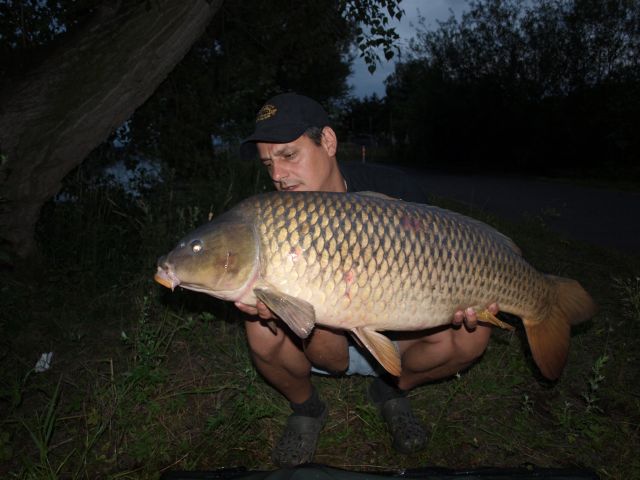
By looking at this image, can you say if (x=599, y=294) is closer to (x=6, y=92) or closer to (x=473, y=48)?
(x=6, y=92)

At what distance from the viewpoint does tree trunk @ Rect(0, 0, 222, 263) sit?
2703mm

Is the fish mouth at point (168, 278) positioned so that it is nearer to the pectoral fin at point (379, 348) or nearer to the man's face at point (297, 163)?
the pectoral fin at point (379, 348)

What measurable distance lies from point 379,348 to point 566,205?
21.2 ft

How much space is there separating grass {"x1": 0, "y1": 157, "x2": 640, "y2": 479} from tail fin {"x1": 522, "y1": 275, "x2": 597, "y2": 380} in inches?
6.3

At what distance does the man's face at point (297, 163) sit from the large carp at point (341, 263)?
44cm

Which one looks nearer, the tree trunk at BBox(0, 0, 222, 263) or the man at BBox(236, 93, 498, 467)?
the man at BBox(236, 93, 498, 467)

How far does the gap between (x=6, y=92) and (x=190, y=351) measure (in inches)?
70.2

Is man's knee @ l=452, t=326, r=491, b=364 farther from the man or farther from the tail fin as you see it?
the tail fin

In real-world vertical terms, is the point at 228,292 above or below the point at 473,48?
below

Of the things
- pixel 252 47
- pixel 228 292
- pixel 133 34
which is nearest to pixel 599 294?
pixel 228 292

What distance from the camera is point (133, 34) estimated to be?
9.44 feet

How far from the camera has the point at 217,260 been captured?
143 cm

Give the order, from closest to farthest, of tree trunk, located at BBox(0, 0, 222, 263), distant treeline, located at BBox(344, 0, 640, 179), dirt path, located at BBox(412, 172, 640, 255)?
tree trunk, located at BBox(0, 0, 222, 263)
dirt path, located at BBox(412, 172, 640, 255)
distant treeline, located at BBox(344, 0, 640, 179)

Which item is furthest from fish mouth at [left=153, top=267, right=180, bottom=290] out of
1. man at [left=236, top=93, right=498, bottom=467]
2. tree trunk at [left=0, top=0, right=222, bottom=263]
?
tree trunk at [left=0, top=0, right=222, bottom=263]
